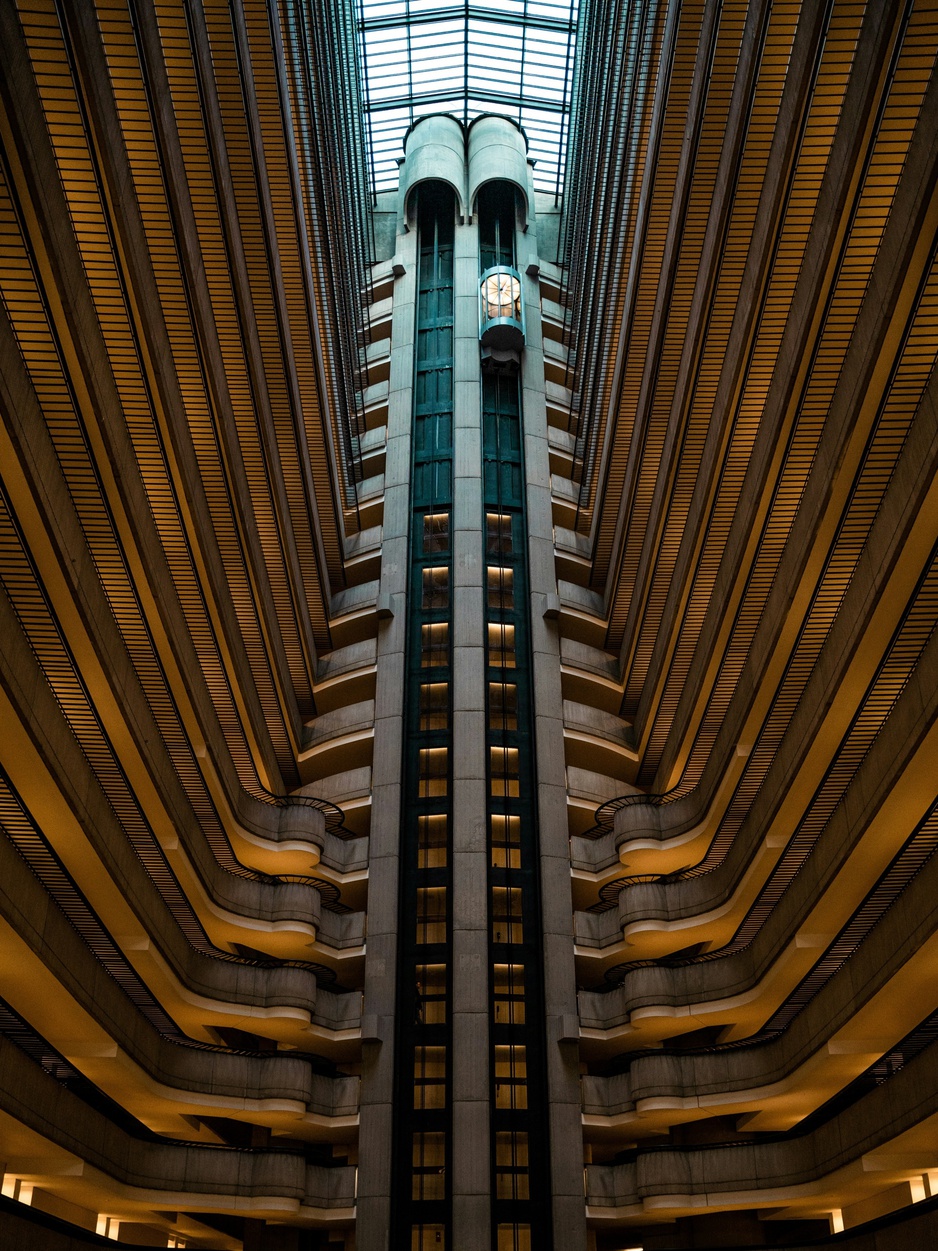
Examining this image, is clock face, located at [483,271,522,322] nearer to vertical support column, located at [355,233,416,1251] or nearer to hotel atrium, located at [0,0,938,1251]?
vertical support column, located at [355,233,416,1251]

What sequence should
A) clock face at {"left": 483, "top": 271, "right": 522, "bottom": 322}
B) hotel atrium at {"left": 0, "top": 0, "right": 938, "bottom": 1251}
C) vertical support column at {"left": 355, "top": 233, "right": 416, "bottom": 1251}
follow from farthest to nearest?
1. clock face at {"left": 483, "top": 271, "right": 522, "bottom": 322}
2. vertical support column at {"left": 355, "top": 233, "right": 416, "bottom": 1251}
3. hotel atrium at {"left": 0, "top": 0, "right": 938, "bottom": 1251}

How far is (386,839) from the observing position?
36.6 meters

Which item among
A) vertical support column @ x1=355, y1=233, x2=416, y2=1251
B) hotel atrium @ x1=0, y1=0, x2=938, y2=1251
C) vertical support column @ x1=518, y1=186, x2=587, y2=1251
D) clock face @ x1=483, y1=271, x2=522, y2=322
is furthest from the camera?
clock face @ x1=483, y1=271, x2=522, y2=322

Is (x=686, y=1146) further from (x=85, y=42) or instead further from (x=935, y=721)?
(x=85, y=42)

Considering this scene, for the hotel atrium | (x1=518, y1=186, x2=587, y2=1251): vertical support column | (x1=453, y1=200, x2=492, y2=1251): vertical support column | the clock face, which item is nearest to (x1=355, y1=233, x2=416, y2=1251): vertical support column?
the hotel atrium

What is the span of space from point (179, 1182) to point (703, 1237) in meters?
14.9

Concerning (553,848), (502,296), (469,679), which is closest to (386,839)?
(553,848)

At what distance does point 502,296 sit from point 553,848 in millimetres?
24804

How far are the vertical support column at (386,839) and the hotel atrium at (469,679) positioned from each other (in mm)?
164

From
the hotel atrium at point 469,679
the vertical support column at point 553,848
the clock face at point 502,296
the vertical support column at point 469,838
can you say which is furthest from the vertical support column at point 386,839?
the vertical support column at point 553,848

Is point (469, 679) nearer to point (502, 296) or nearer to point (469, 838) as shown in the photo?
point (469, 838)

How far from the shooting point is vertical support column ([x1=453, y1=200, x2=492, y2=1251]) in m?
31.1

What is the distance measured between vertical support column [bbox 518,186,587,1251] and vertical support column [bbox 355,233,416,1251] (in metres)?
4.65

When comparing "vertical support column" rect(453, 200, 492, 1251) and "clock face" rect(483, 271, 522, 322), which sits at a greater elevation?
"clock face" rect(483, 271, 522, 322)
